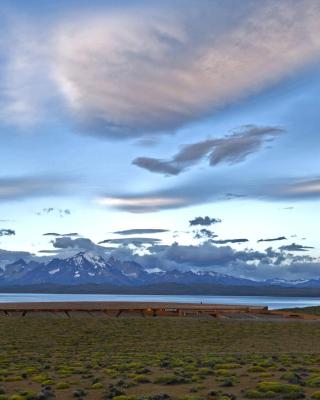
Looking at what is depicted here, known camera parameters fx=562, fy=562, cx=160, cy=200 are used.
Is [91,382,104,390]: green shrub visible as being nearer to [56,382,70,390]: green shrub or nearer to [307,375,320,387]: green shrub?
[56,382,70,390]: green shrub

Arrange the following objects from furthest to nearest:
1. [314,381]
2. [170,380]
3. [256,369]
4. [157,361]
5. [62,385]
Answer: [157,361] → [256,369] → [170,380] → [62,385] → [314,381]

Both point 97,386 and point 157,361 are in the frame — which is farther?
point 157,361

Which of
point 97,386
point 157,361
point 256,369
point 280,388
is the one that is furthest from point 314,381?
point 157,361

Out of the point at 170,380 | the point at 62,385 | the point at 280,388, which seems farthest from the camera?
the point at 170,380

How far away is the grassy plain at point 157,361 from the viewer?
75.3ft

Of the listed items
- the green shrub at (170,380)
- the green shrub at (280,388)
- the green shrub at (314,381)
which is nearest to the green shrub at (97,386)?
the green shrub at (170,380)

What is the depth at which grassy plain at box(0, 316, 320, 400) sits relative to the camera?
22.9m

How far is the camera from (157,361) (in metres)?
34.6

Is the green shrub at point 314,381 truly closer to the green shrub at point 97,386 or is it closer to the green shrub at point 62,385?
the green shrub at point 97,386

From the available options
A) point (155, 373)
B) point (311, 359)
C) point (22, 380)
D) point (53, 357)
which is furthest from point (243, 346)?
point (22, 380)

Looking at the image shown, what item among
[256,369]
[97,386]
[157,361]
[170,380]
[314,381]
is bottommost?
[157,361]

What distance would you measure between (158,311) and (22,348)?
4376 cm

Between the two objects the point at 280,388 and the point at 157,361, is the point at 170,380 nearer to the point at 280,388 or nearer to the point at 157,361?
the point at 280,388

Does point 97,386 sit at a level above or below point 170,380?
below
